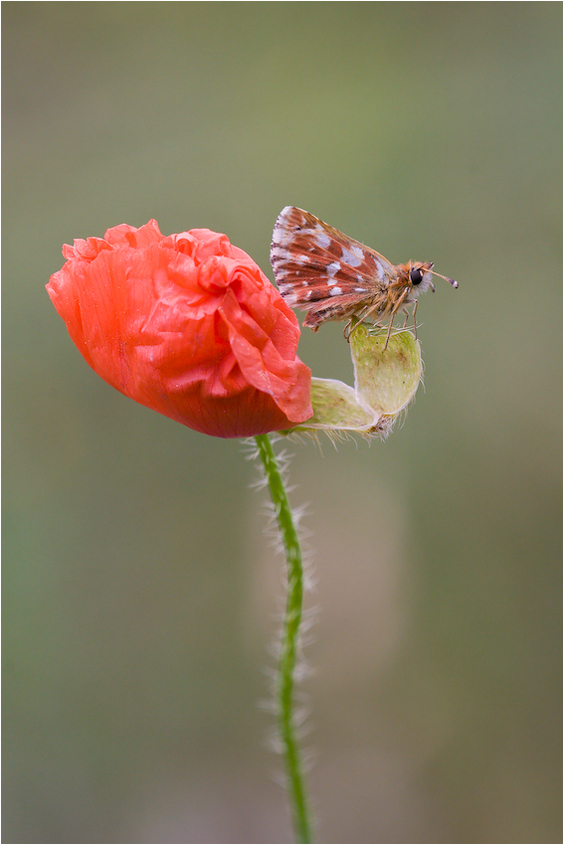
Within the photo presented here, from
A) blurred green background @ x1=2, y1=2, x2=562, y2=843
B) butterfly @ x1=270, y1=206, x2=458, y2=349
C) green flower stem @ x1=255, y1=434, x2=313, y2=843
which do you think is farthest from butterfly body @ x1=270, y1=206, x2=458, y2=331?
blurred green background @ x1=2, y1=2, x2=562, y2=843

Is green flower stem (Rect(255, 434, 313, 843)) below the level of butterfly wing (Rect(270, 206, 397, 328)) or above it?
below

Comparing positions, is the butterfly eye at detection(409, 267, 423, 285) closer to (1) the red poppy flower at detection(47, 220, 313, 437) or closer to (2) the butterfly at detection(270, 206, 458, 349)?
(2) the butterfly at detection(270, 206, 458, 349)

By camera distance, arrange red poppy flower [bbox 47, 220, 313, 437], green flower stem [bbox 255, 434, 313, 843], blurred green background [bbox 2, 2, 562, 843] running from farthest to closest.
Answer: blurred green background [bbox 2, 2, 562, 843] → green flower stem [bbox 255, 434, 313, 843] → red poppy flower [bbox 47, 220, 313, 437]

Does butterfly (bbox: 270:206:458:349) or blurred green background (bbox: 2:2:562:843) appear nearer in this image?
butterfly (bbox: 270:206:458:349)

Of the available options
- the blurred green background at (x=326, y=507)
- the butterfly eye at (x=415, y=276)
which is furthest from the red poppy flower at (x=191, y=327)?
the blurred green background at (x=326, y=507)

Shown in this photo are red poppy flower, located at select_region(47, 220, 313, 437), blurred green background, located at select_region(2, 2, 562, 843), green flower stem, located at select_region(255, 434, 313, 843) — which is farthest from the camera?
blurred green background, located at select_region(2, 2, 562, 843)

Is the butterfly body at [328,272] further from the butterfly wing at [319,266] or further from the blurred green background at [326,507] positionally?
the blurred green background at [326,507]
